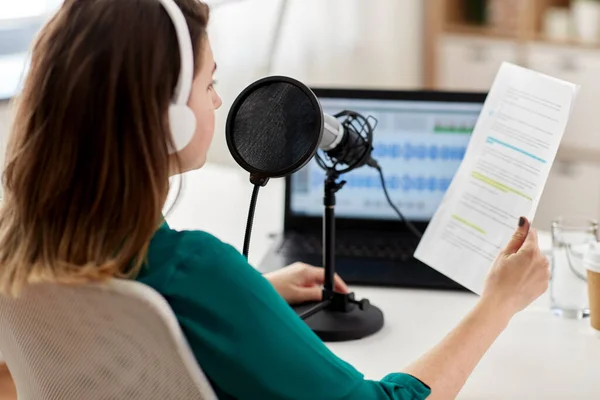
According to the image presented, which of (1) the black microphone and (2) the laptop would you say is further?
(2) the laptop

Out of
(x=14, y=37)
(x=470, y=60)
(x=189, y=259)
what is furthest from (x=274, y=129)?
(x=470, y=60)

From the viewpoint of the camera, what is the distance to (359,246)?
1.81 meters

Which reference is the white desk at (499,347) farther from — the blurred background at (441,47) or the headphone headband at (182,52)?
the blurred background at (441,47)

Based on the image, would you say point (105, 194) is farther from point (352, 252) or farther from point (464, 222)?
point (352, 252)

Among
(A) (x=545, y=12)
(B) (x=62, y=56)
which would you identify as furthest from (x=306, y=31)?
(B) (x=62, y=56)

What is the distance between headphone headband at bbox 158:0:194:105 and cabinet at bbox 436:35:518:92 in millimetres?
2614

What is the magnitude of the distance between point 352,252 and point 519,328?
40 centimetres

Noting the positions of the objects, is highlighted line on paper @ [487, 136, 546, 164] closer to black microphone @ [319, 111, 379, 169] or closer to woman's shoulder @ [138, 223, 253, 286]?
black microphone @ [319, 111, 379, 169]

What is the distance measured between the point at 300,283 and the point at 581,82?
6.74 feet

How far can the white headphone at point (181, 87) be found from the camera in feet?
3.24

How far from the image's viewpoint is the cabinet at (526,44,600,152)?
324cm

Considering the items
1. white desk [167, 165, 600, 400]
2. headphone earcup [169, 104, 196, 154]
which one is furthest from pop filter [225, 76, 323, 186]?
white desk [167, 165, 600, 400]

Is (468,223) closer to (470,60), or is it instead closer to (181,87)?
(181,87)

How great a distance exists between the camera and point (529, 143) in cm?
140
